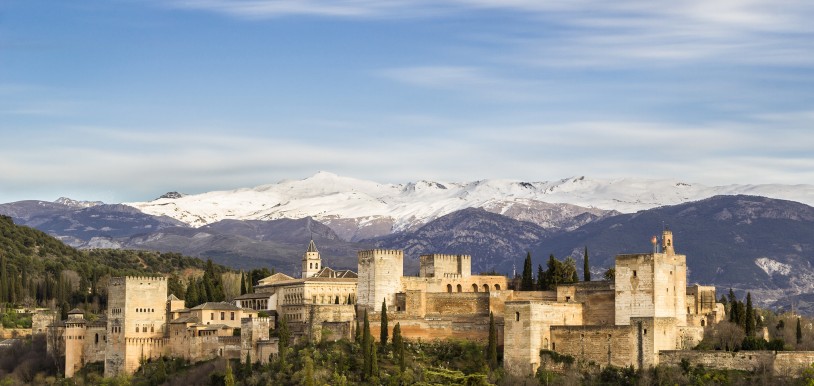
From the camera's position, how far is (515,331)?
87.2 meters

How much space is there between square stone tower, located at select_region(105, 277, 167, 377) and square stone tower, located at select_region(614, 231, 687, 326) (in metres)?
29.3

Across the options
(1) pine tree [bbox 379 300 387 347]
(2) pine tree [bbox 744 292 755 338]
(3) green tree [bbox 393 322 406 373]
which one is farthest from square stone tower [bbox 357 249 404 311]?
(2) pine tree [bbox 744 292 755 338]

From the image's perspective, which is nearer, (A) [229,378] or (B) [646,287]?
(B) [646,287]

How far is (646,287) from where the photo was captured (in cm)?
8694

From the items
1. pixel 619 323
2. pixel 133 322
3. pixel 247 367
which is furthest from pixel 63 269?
pixel 619 323

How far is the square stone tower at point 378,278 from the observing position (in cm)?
9562

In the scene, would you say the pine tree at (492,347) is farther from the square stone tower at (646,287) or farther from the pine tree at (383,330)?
the square stone tower at (646,287)

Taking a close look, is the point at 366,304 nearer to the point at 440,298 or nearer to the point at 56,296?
the point at 440,298

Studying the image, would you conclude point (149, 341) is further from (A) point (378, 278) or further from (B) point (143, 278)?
(A) point (378, 278)

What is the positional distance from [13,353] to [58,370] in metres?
9.14

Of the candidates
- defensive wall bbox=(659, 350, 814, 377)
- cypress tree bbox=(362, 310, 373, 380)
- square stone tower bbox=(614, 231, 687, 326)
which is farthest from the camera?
square stone tower bbox=(614, 231, 687, 326)

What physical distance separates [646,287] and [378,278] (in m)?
17.6

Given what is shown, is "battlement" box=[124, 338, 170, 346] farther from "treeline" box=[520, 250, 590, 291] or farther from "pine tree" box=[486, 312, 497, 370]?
"treeline" box=[520, 250, 590, 291]

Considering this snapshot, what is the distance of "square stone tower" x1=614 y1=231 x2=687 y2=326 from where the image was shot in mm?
86812
